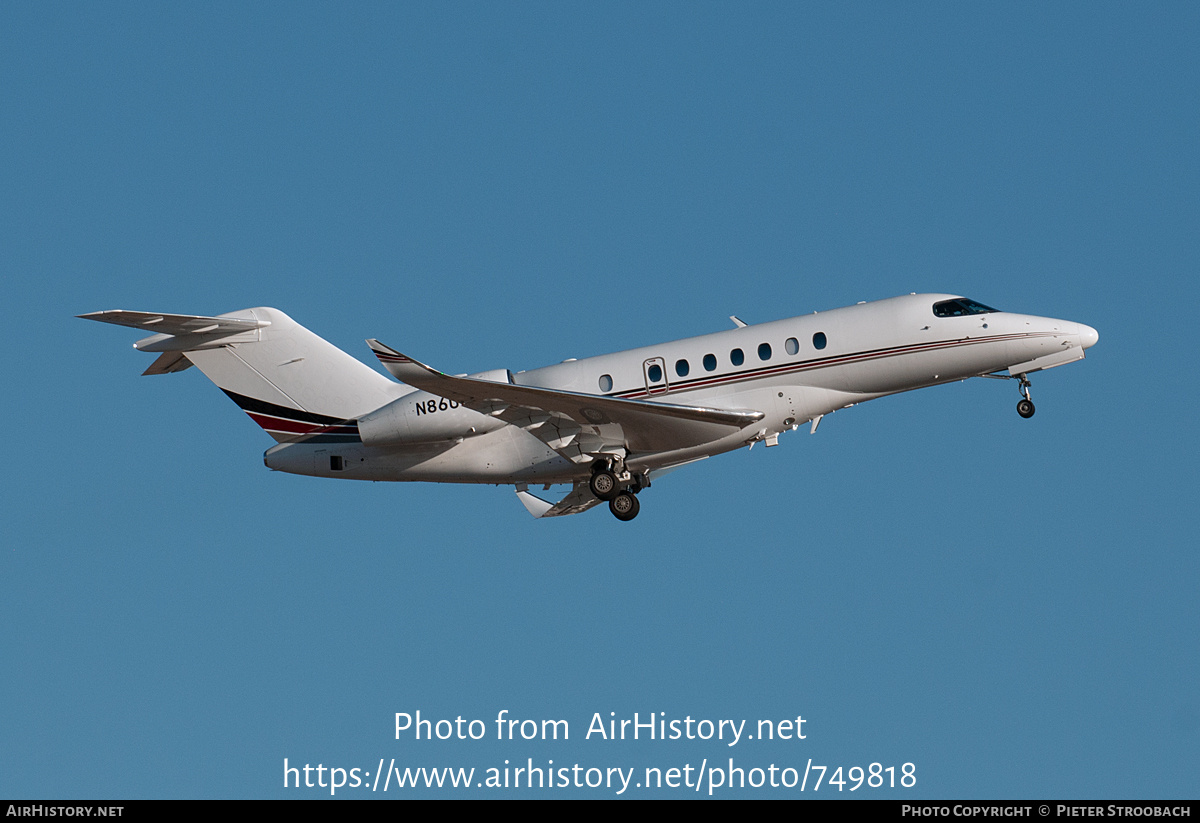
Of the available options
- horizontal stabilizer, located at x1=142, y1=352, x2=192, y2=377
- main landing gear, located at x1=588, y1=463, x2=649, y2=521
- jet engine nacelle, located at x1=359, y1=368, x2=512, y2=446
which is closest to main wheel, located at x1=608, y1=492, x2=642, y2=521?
main landing gear, located at x1=588, y1=463, x2=649, y2=521

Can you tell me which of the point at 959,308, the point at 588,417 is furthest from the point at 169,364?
the point at 959,308

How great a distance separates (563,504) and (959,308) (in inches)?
308

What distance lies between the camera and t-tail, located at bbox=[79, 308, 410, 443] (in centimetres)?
2167

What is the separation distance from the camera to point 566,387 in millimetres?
20984

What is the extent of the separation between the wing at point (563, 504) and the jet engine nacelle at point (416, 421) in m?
3.35

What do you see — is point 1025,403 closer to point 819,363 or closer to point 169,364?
point 819,363

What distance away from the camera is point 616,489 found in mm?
21094

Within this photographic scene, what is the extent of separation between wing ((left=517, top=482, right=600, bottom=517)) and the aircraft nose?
8.50 m

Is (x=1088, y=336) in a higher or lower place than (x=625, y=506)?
higher

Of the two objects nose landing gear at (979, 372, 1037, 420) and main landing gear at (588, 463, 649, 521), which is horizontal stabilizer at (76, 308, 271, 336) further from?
nose landing gear at (979, 372, 1037, 420)

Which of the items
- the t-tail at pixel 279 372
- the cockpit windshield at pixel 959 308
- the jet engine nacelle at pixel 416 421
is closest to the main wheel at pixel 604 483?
the jet engine nacelle at pixel 416 421

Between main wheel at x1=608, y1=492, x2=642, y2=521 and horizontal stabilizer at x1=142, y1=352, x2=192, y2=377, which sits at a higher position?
horizontal stabilizer at x1=142, y1=352, x2=192, y2=377
